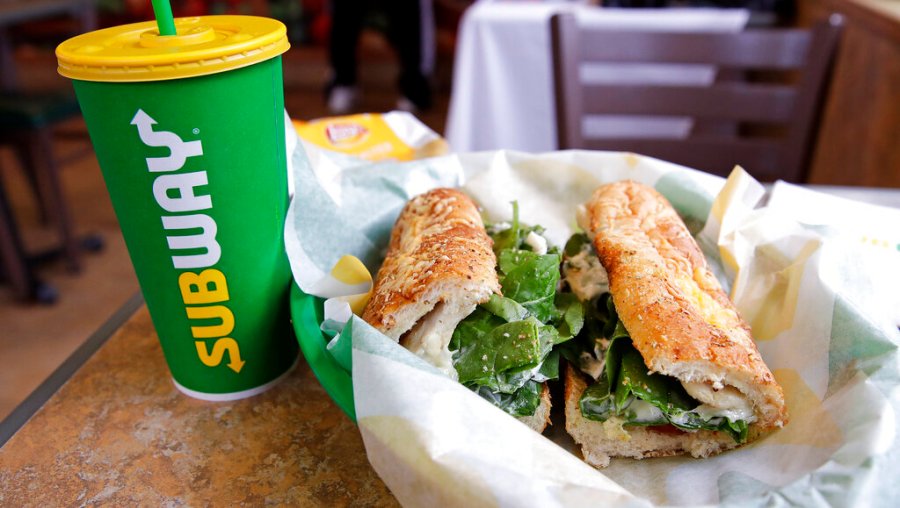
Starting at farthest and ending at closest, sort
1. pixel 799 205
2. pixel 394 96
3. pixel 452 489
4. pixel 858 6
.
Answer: pixel 394 96 → pixel 858 6 → pixel 799 205 → pixel 452 489

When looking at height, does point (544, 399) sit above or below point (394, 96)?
above

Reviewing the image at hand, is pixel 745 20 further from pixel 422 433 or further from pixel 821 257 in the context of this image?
pixel 422 433

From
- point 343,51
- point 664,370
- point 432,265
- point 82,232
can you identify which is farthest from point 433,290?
point 343,51

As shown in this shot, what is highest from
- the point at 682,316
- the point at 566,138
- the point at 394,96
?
the point at 682,316

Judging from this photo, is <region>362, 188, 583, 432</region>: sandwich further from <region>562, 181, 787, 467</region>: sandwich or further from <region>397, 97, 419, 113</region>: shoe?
<region>397, 97, 419, 113</region>: shoe

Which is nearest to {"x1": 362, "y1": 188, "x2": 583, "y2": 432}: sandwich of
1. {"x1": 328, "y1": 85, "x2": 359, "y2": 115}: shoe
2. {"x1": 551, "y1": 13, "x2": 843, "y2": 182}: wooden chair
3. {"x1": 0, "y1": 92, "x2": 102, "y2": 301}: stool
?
{"x1": 551, "y1": 13, "x2": 843, "y2": 182}: wooden chair

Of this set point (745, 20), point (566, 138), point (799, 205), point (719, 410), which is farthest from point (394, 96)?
point (719, 410)

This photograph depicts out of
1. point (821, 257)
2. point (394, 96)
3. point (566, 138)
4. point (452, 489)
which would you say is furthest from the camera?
point (394, 96)

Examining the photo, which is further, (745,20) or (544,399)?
(745,20)
